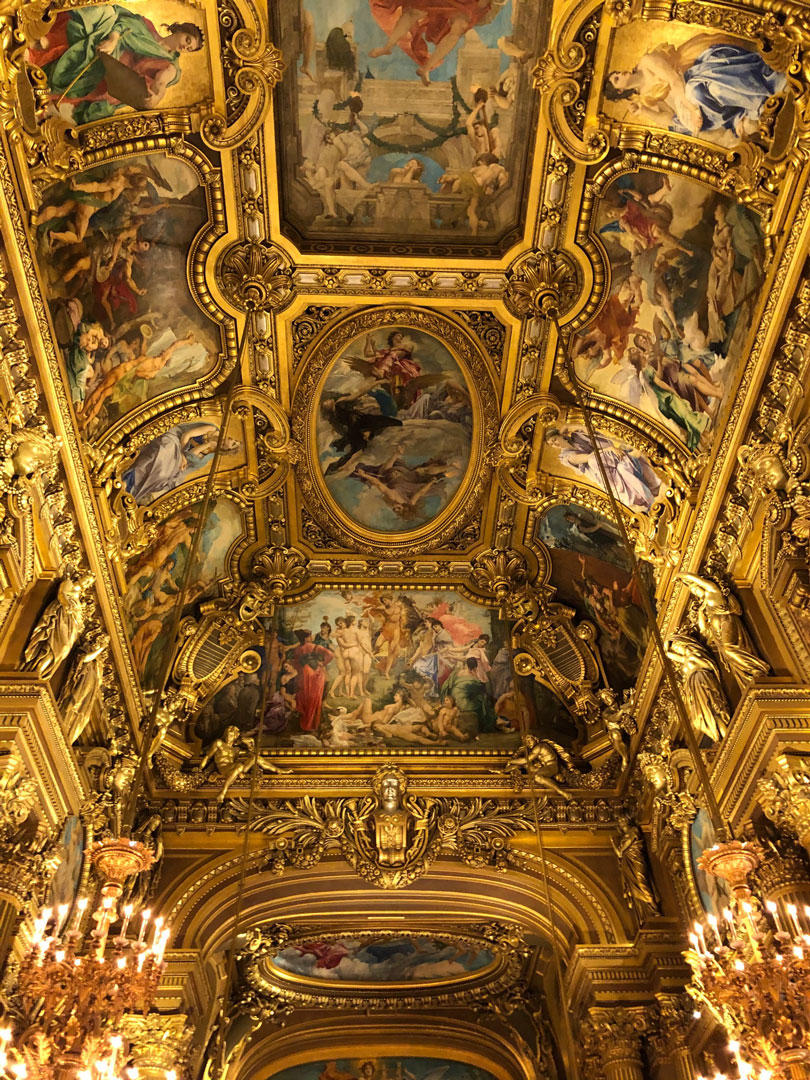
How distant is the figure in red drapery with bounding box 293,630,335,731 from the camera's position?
12.9 meters

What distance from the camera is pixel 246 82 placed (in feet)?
27.5

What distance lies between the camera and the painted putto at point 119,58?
765cm

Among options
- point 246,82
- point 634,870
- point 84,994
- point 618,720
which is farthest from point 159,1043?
point 246,82

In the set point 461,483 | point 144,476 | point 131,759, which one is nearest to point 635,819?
point 461,483

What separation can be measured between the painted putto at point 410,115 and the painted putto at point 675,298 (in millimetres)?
1201

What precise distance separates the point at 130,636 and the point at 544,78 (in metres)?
6.92

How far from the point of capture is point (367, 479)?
39.5 feet

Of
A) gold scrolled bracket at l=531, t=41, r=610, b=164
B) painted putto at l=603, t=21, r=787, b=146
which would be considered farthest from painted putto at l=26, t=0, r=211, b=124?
painted putto at l=603, t=21, r=787, b=146

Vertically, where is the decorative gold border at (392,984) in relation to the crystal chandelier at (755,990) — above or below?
above

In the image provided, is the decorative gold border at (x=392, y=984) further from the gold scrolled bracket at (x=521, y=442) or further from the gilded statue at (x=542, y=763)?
the gold scrolled bracket at (x=521, y=442)

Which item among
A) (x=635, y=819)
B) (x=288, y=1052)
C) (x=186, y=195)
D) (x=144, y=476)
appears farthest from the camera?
(x=288, y=1052)

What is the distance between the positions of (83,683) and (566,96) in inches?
266

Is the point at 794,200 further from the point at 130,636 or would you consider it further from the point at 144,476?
the point at 130,636

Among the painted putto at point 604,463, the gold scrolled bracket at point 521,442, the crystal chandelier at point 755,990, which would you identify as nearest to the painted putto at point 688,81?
the gold scrolled bracket at point 521,442
